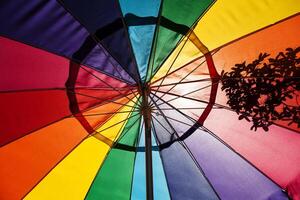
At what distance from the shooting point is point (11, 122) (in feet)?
8.11

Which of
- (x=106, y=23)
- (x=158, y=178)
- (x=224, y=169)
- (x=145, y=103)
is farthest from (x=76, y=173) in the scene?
(x=106, y=23)

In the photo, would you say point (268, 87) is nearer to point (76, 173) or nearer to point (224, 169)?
point (224, 169)

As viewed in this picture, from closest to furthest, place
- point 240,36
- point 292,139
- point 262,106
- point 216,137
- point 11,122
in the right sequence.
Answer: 1. point 262,106
2. point 240,36
3. point 11,122
4. point 292,139
5. point 216,137

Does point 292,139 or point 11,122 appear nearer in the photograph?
point 11,122

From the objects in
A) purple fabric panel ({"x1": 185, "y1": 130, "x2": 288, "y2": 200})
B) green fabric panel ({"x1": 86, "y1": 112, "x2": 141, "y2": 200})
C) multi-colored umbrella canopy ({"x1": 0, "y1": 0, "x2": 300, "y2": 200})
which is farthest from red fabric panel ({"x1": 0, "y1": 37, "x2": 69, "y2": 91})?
purple fabric panel ({"x1": 185, "y1": 130, "x2": 288, "y2": 200})

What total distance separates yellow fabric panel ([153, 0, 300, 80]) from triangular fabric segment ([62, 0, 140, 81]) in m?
0.51

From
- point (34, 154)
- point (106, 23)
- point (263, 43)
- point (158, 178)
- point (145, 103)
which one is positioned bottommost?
point (158, 178)

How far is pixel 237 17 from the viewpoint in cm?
218

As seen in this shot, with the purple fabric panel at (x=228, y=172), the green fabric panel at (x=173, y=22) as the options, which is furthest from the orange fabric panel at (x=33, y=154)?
the purple fabric panel at (x=228, y=172)

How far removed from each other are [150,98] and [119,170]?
74 cm

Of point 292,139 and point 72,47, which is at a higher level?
point 72,47

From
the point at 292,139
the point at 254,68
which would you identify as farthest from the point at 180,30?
the point at 292,139

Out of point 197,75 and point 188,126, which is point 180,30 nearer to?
point 197,75

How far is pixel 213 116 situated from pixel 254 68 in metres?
0.82
